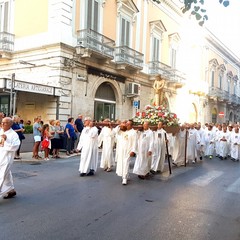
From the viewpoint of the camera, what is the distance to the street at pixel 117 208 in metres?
4.92

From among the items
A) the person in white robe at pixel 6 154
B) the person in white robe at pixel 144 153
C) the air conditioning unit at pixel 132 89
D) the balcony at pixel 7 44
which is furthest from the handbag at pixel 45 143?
the air conditioning unit at pixel 132 89

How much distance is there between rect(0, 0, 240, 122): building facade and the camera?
58.4ft

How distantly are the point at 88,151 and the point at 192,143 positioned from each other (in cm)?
627

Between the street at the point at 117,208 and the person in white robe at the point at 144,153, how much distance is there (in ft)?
0.97

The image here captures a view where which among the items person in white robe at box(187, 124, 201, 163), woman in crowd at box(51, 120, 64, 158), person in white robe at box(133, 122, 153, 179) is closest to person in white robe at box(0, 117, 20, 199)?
person in white robe at box(133, 122, 153, 179)

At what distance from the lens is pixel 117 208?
6172 mm

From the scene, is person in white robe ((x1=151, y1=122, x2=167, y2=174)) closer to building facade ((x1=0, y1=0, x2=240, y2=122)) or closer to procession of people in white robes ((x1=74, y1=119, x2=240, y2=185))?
procession of people in white robes ((x1=74, y1=119, x2=240, y2=185))

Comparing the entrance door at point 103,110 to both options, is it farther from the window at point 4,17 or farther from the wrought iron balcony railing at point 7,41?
the window at point 4,17

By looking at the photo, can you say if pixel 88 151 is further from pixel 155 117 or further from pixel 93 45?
pixel 93 45

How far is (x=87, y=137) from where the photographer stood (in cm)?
991

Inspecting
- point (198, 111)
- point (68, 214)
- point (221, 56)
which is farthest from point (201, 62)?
point (68, 214)

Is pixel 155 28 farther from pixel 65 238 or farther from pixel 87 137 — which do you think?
pixel 65 238

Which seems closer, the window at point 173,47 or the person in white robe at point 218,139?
the person in white robe at point 218,139

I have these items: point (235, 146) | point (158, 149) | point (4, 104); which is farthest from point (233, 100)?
point (158, 149)
